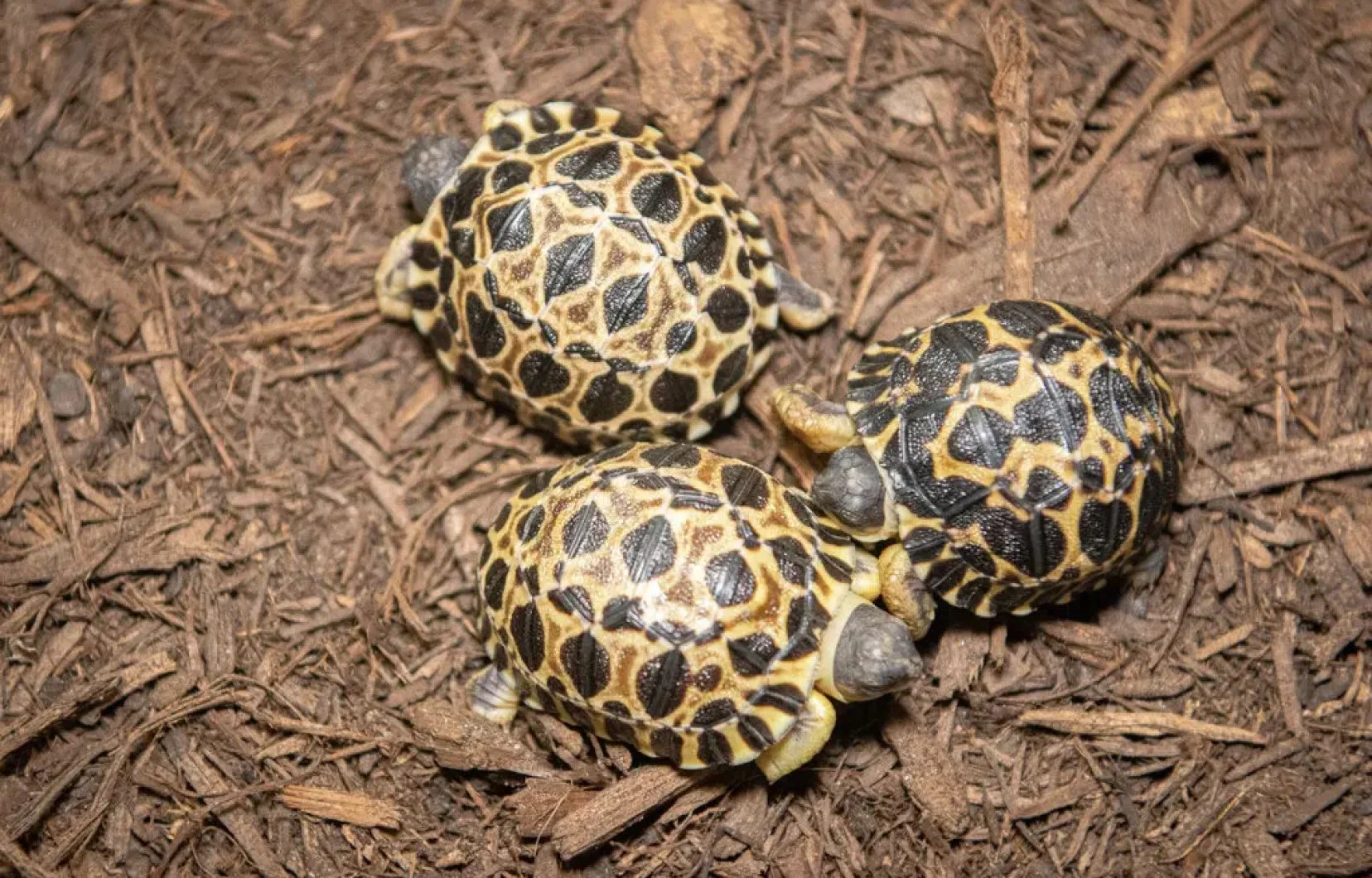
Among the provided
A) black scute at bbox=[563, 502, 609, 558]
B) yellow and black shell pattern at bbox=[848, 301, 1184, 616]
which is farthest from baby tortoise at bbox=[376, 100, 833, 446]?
yellow and black shell pattern at bbox=[848, 301, 1184, 616]

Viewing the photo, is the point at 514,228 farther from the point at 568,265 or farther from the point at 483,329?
the point at 483,329

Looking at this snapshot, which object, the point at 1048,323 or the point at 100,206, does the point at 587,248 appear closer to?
the point at 1048,323

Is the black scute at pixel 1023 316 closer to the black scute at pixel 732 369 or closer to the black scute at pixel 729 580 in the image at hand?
the black scute at pixel 732 369

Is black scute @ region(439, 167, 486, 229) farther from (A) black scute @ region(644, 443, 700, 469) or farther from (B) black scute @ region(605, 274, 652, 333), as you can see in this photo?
(A) black scute @ region(644, 443, 700, 469)

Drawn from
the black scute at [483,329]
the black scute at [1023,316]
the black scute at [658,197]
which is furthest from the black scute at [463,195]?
the black scute at [1023,316]

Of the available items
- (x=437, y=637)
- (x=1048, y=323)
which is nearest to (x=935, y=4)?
(x=1048, y=323)

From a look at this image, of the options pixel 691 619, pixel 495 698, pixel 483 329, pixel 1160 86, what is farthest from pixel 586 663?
pixel 1160 86

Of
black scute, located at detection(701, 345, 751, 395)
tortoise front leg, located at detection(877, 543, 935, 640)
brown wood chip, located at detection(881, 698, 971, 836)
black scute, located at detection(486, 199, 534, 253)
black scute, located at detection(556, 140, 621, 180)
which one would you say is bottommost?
brown wood chip, located at detection(881, 698, 971, 836)
